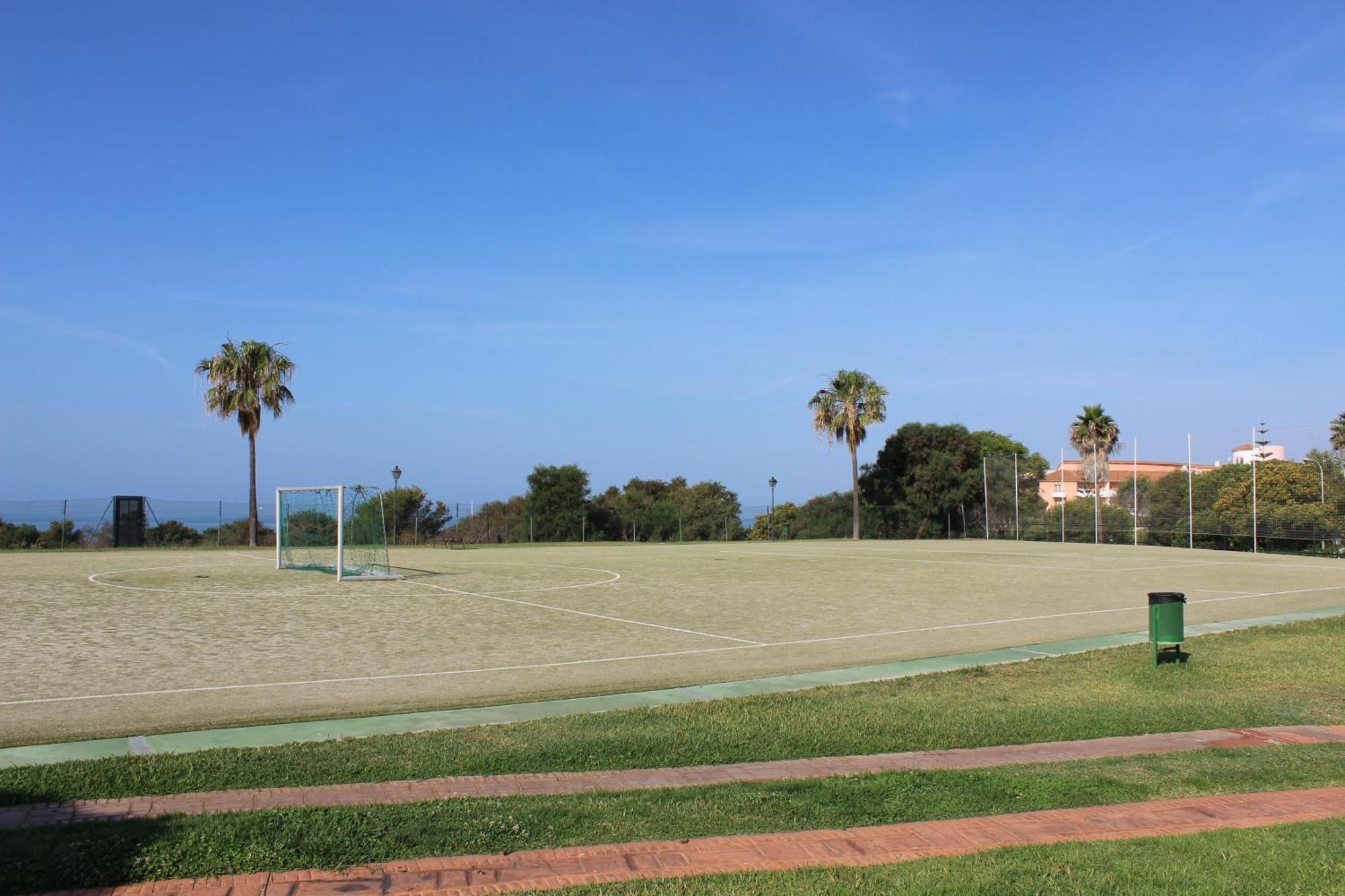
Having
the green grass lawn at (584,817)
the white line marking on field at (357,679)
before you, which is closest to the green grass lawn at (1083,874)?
the green grass lawn at (584,817)

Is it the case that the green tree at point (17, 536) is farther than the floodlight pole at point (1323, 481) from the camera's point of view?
Yes

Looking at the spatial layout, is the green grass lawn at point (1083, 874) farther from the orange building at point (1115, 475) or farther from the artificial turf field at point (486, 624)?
the orange building at point (1115, 475)

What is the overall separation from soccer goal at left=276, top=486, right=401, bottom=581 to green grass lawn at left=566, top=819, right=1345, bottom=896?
62.4 ft

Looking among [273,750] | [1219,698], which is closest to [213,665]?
[273,750]

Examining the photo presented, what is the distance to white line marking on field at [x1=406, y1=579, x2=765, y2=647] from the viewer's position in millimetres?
13148

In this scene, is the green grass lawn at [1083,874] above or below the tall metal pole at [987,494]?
below

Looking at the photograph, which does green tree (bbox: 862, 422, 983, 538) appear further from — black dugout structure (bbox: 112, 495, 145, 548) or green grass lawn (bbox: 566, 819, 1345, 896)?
green grass lawn (bbox: 566, 819, 1345, 896)

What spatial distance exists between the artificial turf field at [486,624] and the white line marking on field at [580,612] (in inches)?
3.4

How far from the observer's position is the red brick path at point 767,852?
14.1 ft

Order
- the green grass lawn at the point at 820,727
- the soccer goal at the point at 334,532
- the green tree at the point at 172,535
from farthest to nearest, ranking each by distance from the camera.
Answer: the green tree at the point at 172,535 < the soccer goal at the point at 334,532 < the green grass lawn at the point at 820,727

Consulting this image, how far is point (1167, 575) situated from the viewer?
78.8 ft

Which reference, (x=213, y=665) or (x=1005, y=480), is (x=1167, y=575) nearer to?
(x=213, y=665)

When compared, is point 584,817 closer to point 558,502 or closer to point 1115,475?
point 558,502

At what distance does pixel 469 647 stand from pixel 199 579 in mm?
11819
